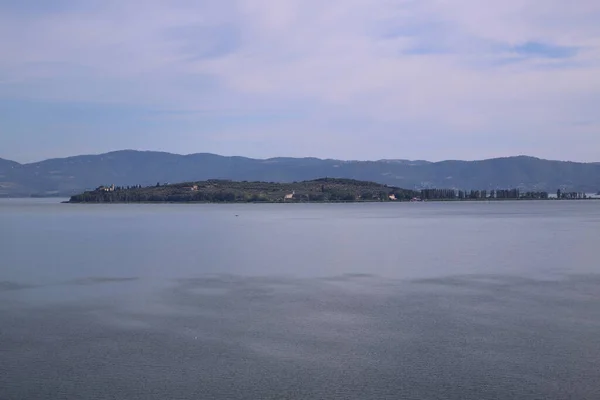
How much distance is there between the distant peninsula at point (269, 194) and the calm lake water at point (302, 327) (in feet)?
356

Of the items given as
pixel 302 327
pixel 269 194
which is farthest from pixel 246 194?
pixel 302 327

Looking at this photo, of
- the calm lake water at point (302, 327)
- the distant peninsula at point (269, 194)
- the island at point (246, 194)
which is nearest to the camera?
the calm lake water at point (302, 327)

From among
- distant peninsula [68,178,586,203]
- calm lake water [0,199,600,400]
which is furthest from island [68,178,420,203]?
calm lake water [0,199,600,400]

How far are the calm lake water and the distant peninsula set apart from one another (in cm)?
10851

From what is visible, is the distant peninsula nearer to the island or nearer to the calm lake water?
the island

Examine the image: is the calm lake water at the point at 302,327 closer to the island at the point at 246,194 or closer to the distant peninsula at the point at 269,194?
the island at the point at 246,194

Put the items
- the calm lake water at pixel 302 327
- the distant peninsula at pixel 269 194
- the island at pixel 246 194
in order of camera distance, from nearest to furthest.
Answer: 1. the calm lake water at pixel 302 327
2. the island at pixel 246 194
3. the distant peninsula at pixel 269 194

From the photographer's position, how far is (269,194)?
14075 cm

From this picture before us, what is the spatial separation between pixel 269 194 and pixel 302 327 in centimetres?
12571

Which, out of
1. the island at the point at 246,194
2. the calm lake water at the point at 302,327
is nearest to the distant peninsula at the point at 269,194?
the island at the point at 246,194

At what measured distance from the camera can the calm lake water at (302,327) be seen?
1136 cm

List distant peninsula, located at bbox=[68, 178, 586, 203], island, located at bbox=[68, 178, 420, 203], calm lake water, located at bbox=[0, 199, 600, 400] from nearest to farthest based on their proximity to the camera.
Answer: calm lake water, located at bbox=[0, 199, 600, 400]
island, located at bbox=[68, 178, 420, 203]
distant peninsula, located at bbox=[68, 178, 586, 203]

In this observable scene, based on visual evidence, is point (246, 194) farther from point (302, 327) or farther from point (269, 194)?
point (302, 327)

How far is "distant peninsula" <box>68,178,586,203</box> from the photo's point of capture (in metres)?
139
